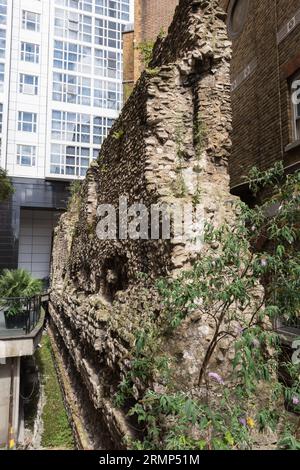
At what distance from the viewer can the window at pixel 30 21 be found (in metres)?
29.0

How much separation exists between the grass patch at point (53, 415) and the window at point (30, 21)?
1119 inches

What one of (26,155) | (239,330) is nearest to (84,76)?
(26,155)

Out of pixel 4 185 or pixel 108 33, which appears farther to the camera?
pixel 108 33

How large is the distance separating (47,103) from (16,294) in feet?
73.5

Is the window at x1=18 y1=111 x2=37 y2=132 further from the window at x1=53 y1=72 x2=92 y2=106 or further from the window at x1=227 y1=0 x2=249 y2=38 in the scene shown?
the window at x1=227 y1=0 x2=249 y2=38

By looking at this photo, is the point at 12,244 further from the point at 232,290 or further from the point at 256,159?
the point at 232,290

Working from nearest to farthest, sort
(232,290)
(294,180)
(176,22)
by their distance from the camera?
(232,290)
(294,180)
(176,22)

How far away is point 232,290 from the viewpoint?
3312 mm

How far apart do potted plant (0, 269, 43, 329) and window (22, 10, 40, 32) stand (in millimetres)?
26062

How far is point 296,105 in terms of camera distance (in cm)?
843

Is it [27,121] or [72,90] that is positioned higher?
[72,90]

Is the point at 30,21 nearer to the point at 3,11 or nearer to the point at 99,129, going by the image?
the point at 3,11
